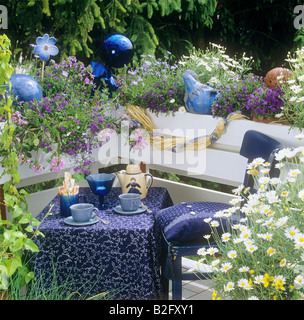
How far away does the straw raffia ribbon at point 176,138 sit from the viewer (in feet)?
9.57

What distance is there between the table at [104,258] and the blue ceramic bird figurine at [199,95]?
984 mm

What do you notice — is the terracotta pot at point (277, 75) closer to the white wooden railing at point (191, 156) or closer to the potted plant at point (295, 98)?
the potted plant at point (295, 98)

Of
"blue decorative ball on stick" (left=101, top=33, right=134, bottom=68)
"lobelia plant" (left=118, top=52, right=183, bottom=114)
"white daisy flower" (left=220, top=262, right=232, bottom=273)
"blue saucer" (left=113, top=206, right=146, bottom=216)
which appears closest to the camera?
"white daisy flower" (left=220, top=262, right=232, bottom=273)

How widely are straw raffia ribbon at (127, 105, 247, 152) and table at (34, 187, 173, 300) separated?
0.81 meters

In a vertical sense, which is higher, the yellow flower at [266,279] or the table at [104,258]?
the yellow flower at [266,279]

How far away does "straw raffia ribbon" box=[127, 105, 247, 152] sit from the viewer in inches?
115

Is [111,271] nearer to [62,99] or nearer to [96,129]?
[96,129]

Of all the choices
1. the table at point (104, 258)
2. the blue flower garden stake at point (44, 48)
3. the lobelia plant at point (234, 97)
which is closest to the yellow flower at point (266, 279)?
the table at point (104, 258)

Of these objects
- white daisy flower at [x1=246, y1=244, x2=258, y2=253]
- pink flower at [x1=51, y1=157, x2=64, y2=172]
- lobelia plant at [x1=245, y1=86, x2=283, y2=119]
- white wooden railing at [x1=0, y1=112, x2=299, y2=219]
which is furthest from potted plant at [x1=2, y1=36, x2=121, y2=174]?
white daisy flower at [x1=246, y1=244, x2=258, y2=253]

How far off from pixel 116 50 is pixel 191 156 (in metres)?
1.00

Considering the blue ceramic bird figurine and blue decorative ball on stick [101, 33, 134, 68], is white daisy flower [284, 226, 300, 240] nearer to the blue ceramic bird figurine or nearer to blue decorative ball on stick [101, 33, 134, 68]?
the blue ceramic bird figurine

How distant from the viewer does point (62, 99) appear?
278cm

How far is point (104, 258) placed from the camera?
2326 millimetres

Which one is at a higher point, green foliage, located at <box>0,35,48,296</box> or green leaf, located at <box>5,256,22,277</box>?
green foliage, located at <box>0,35,48,296</box>
